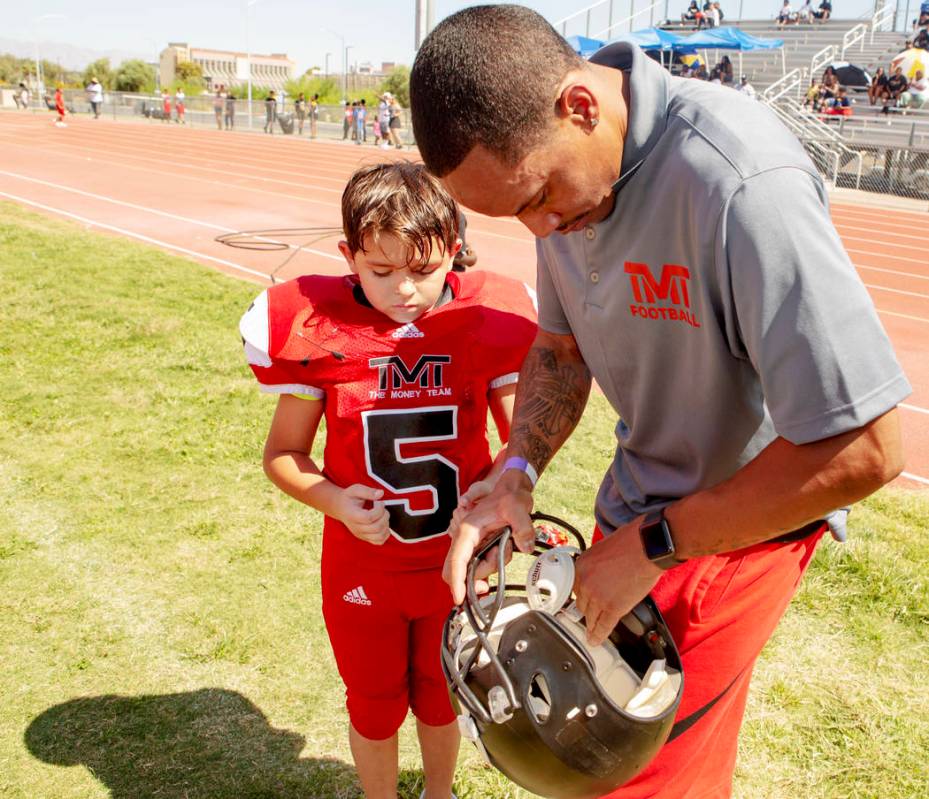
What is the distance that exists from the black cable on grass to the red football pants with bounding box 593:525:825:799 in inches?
351

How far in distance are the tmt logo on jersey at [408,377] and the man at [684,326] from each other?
0.34 meters

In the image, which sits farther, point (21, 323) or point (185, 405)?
point (21, 323)

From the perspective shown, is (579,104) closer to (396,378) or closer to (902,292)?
(396,378)

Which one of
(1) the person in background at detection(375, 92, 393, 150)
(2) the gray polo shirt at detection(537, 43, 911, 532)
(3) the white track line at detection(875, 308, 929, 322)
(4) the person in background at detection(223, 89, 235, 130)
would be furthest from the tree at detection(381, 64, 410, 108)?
(2) the gray polo shirt at detection(537, 43, 911, 532)

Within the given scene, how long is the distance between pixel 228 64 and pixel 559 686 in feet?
516

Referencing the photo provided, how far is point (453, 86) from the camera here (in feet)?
4.86

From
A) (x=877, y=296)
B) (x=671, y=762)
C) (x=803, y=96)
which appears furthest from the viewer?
(x=803, y=96)

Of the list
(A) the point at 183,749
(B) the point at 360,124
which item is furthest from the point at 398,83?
(A) the point at 183,749

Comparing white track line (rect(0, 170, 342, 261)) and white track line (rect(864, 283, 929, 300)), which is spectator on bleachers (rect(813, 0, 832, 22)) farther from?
white track line (rect(0, 170, 342, 261))

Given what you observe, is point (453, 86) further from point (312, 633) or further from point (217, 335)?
point (217, 335)

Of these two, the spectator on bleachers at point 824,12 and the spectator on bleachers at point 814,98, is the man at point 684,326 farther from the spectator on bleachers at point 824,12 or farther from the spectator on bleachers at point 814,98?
the spectator on bleachers at point 824,12

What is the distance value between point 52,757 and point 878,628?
128 inches

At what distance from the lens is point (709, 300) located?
4.91ft

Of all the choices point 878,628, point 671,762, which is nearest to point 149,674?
point 671,762
